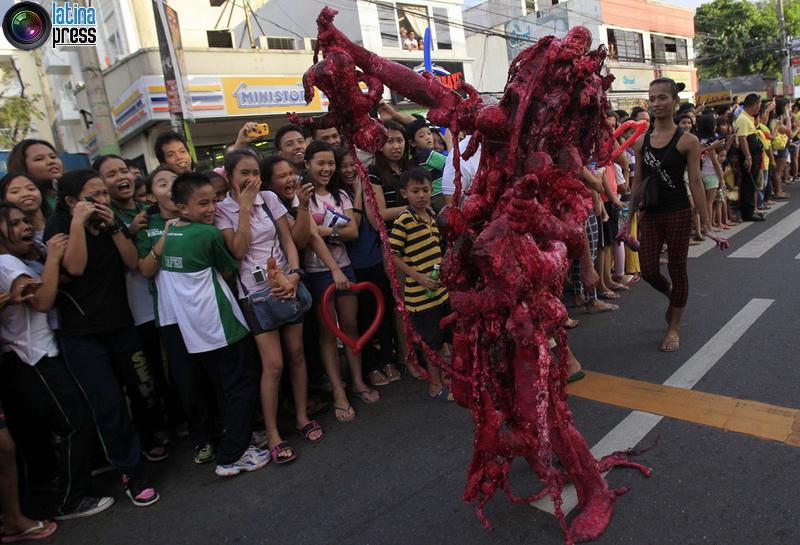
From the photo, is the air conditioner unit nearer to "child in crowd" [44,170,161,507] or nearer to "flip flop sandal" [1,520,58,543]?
"child in crowd" [44,170,161,507]

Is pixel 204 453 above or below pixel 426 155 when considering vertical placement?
below

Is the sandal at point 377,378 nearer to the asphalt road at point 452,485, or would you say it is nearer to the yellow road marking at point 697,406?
the asphalt road at point 452,485

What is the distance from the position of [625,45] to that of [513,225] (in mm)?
30320

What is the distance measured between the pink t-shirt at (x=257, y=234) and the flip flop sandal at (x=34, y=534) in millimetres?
1550

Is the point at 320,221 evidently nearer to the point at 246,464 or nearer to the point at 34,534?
the point at 246,464

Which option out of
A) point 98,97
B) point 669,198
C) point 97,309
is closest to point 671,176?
point 669,198

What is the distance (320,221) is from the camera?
3818mm

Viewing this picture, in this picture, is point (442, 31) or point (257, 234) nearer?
point (257, 234)

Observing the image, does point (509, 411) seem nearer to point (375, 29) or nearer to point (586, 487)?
point (586, 487)

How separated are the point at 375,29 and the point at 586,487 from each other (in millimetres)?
18753

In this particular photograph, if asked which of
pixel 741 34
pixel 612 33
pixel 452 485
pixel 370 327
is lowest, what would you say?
pixel 452 485

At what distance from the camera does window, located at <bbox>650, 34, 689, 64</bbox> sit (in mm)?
29500

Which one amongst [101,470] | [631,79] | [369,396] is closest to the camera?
[101,470]

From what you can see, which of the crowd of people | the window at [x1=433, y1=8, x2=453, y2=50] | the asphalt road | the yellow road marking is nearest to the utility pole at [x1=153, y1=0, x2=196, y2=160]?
the crowd of people
